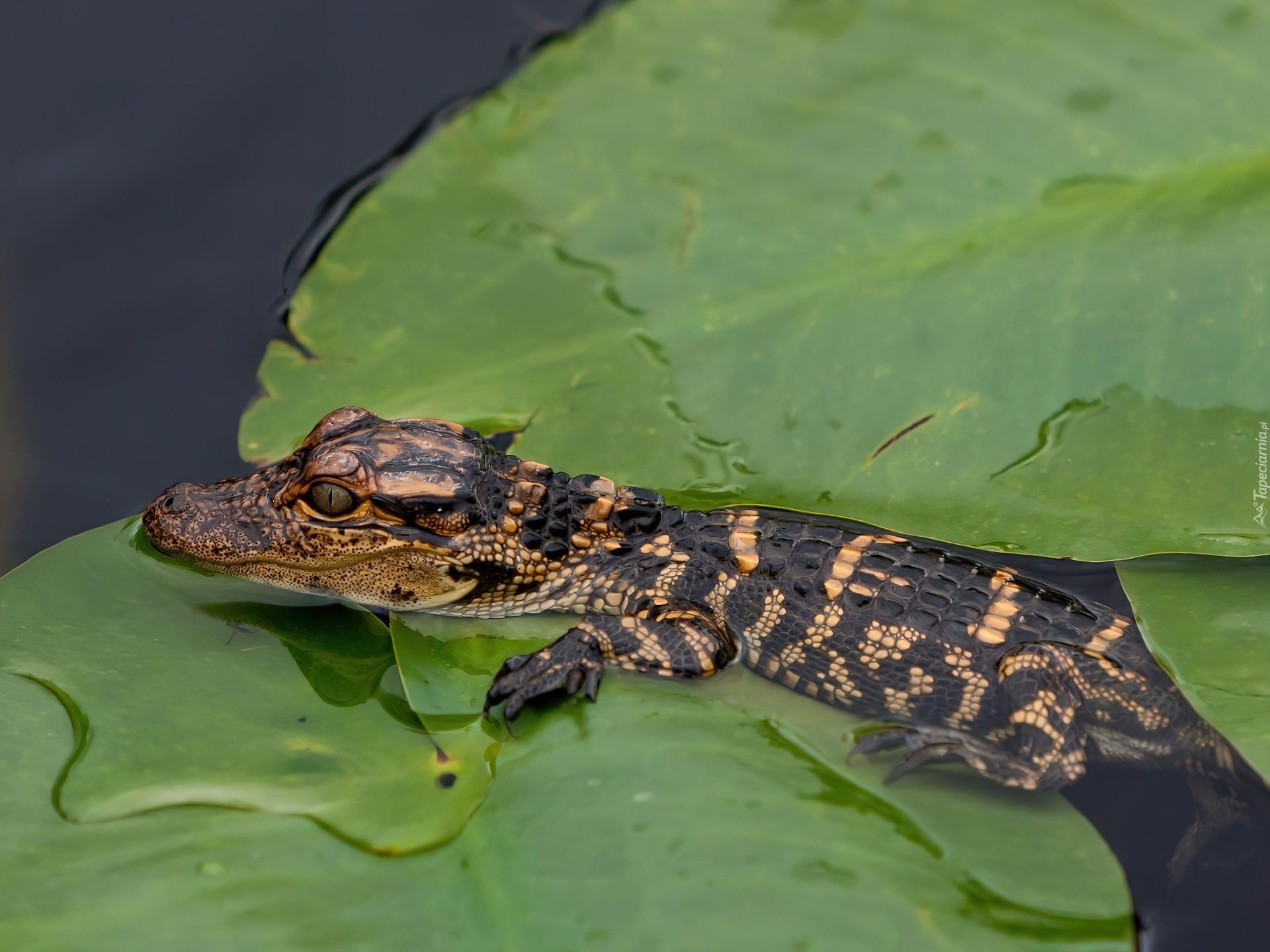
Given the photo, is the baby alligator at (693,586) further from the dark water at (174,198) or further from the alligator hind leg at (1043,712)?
the dark water at (174,198)

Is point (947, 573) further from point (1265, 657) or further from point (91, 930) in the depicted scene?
point (91, 930)

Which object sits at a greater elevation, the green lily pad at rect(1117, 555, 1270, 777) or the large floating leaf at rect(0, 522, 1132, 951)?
the large floating leaf at rect(0, 522, 1132, 951)

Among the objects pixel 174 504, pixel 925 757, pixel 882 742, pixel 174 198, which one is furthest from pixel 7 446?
pixel 925 757

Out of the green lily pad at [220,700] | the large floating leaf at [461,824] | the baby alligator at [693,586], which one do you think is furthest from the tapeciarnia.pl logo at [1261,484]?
the green lily pad at [220,700]

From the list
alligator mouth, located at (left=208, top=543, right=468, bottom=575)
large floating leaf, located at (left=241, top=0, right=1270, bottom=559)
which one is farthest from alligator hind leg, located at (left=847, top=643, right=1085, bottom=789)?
alligator mouth, located at (left=208, top=543, right=468, bottom=575)

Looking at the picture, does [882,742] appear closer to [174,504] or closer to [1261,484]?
[1261,484]

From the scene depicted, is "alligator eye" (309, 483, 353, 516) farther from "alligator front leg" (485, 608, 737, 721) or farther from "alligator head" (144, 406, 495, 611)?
"alligator front leg" (485, 608, 737, 721)
